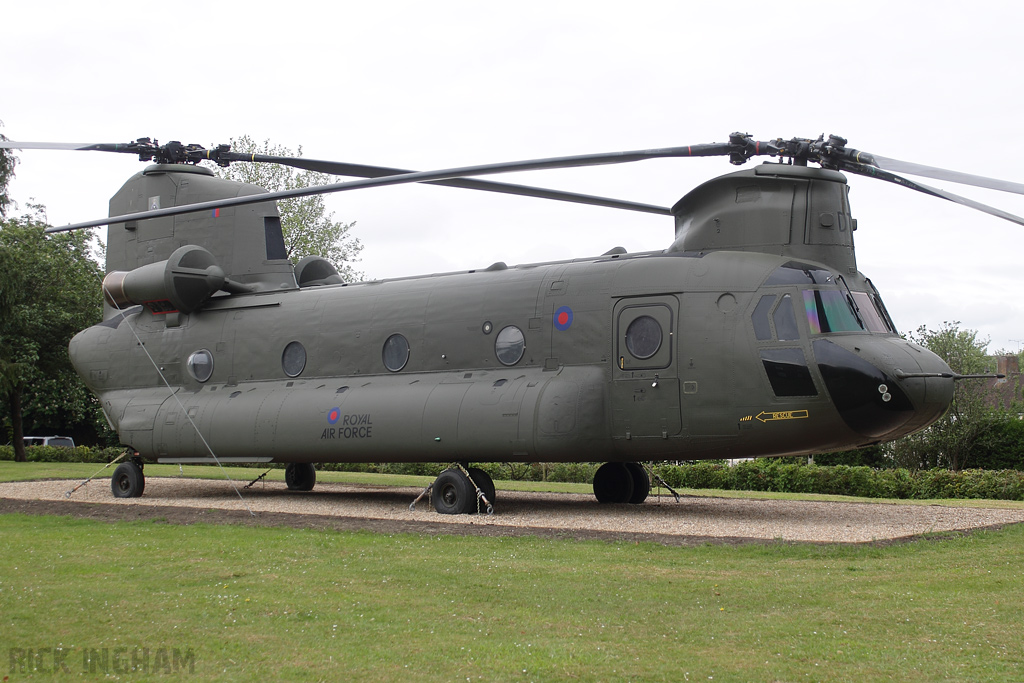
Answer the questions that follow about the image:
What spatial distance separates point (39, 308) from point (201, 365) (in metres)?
23.0

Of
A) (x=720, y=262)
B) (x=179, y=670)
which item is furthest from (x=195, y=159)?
→ (x=179, y=670)

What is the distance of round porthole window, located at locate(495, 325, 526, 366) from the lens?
16469 mm

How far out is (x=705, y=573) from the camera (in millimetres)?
10008

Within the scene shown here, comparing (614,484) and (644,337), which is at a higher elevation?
(644,337)

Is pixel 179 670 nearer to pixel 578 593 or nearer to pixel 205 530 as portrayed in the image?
pixel 578 593

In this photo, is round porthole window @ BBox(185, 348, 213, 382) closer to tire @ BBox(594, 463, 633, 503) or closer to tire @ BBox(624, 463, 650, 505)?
tire @ BBox(594, 463, 633, 503)

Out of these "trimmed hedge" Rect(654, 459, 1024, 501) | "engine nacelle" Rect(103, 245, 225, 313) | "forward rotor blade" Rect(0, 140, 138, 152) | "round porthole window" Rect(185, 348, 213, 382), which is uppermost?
"forward rotor blade" Rect(0, 140, 138, 152)

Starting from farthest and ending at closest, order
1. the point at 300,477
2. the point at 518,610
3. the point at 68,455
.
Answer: the point at 68,455 < the point at 300,477 < the point at 518,610

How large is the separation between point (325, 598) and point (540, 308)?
8.35 m

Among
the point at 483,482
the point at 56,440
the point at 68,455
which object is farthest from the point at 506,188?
the point at 56,440

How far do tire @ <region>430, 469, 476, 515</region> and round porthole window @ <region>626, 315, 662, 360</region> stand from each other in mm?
3743

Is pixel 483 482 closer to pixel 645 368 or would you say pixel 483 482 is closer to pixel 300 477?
pixel 645 368

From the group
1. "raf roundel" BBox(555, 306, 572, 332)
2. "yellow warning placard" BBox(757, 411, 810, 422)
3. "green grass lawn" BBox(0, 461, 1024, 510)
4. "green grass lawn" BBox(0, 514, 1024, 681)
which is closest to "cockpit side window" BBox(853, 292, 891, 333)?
"yellow warning placard" BBox(757, 411, 810, 422)

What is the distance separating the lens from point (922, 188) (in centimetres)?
1380
